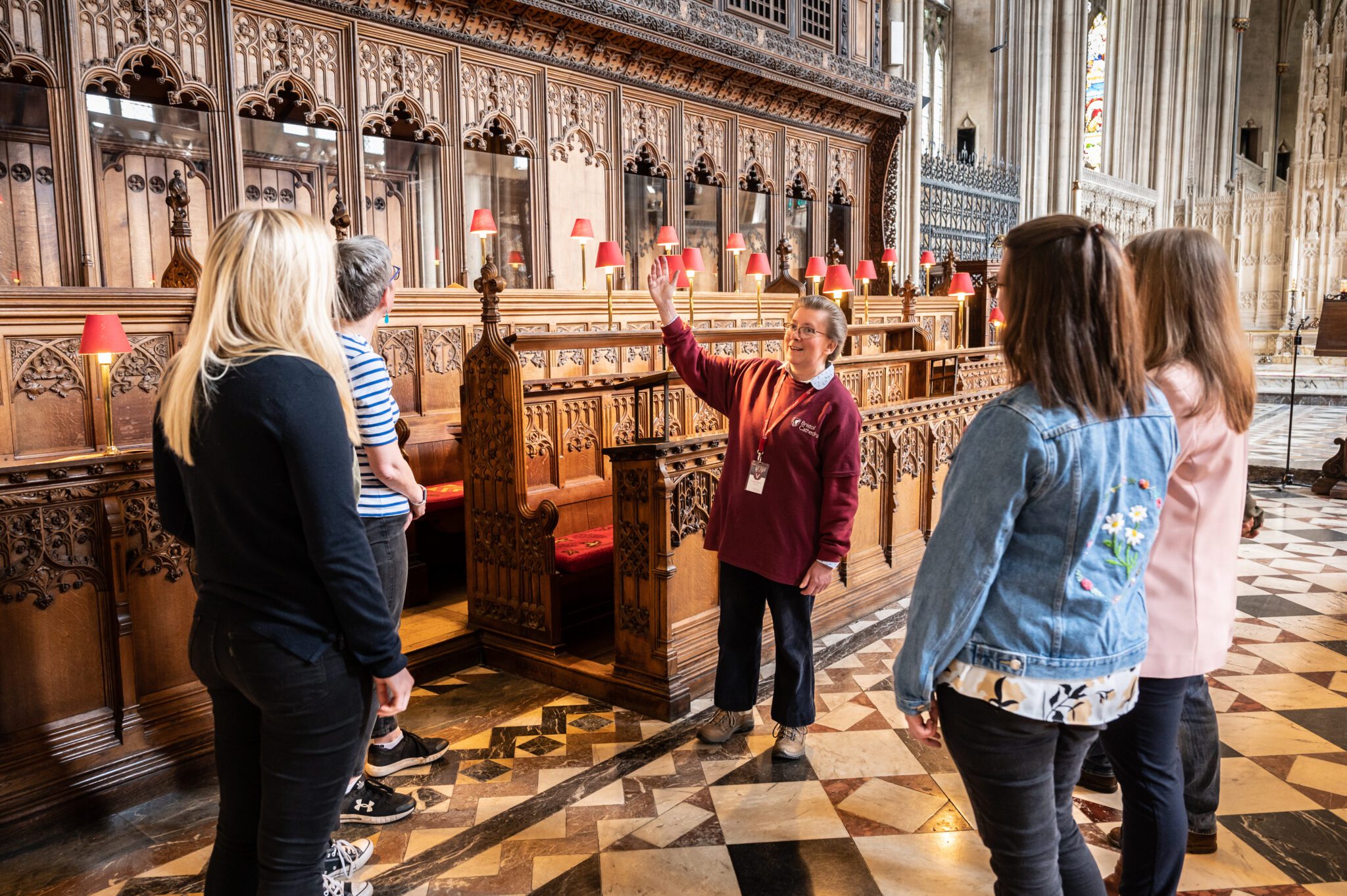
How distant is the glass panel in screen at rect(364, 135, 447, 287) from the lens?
9555mm

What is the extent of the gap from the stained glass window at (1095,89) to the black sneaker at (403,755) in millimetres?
21912

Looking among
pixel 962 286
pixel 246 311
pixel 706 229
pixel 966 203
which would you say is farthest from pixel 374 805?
pixel 966 203

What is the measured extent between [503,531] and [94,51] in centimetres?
456

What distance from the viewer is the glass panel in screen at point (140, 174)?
7.80 m

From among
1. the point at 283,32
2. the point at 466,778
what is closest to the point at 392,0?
the point at 283,32

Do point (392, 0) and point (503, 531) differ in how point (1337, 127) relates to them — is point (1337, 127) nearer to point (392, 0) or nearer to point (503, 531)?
point (392, 0)

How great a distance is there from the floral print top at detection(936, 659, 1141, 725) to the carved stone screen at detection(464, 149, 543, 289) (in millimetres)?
8640

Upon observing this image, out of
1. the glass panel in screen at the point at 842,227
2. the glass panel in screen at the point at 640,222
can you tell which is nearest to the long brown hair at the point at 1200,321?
the glass panel in screen at the point at 640,222

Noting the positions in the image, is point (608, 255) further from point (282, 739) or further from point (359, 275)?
point (282, 739)

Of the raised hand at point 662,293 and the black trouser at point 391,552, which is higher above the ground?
the raised hand at point 662,293

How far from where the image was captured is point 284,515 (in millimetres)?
1610

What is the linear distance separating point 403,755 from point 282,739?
1.82 meters

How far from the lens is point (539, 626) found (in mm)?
4250

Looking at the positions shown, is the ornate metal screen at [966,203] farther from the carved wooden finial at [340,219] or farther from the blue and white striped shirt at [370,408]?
the blue and white striped shirt at [370,408]
